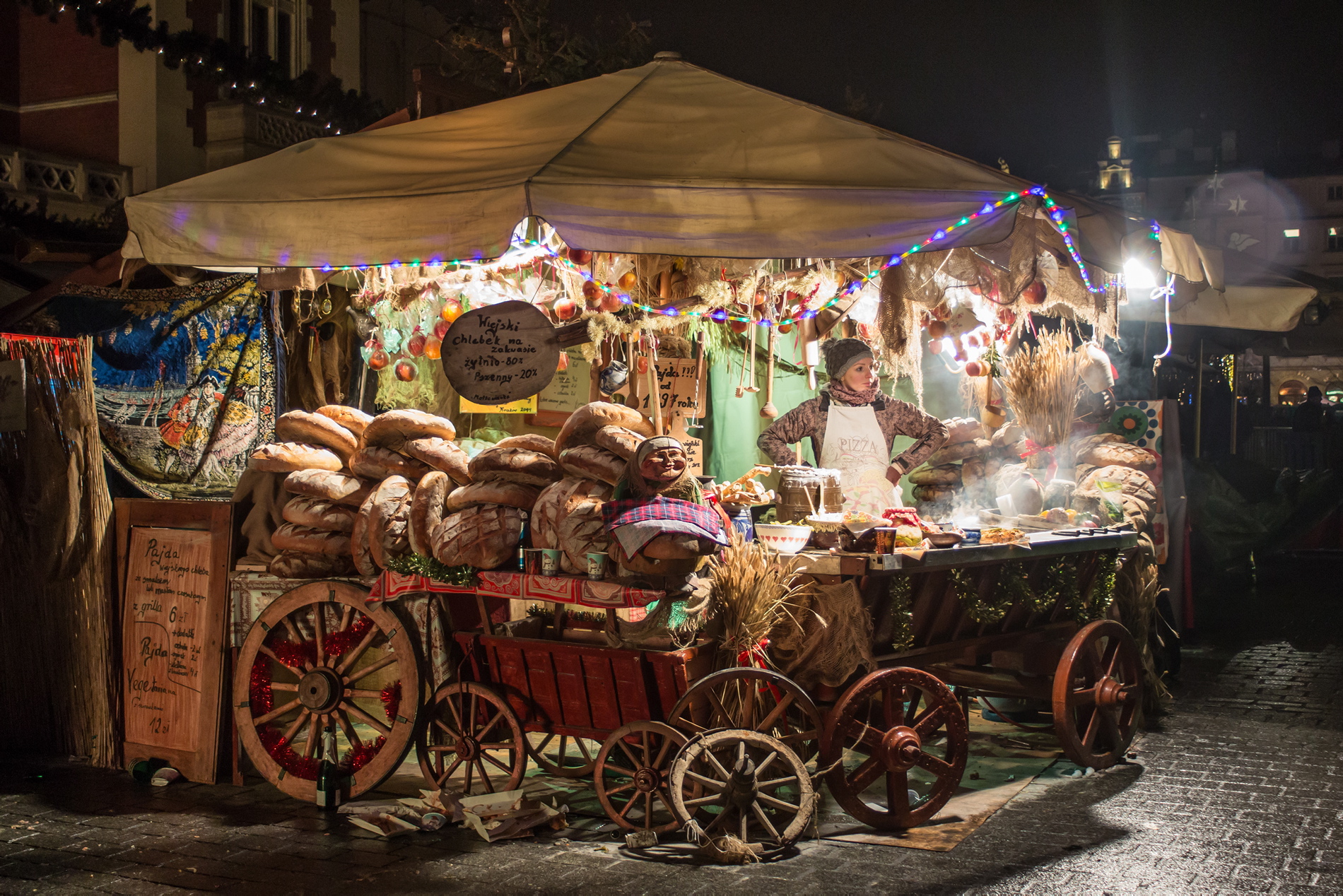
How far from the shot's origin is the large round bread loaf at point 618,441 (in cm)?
469

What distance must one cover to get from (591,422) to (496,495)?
20.0 inches

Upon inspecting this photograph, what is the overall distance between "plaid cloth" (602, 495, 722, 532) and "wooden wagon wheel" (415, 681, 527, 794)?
39.5 inches

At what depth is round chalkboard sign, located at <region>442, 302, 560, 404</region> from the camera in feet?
16.7

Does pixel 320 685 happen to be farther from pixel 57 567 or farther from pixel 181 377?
pixel 181 377

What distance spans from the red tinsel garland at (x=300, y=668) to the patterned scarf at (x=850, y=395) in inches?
112

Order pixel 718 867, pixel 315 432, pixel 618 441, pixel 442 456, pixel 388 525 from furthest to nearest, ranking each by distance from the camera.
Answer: pixel 315 432
pixel 442 456
pixel 388 525
pixel 618 441
pixel 718 867

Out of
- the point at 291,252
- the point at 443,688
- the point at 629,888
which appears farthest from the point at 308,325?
the point at 629,888

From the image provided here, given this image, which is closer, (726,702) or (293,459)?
(726,702)

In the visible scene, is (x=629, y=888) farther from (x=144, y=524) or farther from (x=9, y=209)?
(x=9, y=209)

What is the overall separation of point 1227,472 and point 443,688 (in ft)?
34.8

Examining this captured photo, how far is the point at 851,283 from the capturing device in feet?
21.4

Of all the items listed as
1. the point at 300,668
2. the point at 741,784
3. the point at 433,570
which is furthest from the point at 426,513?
the point at 741,784

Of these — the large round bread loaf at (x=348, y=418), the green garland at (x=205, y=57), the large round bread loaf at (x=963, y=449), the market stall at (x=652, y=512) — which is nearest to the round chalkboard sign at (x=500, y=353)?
the market stall at (x=652, y=512)

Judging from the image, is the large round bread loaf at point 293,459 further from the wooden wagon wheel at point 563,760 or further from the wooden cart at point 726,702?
the wooden wagon wheel at point 563,760
